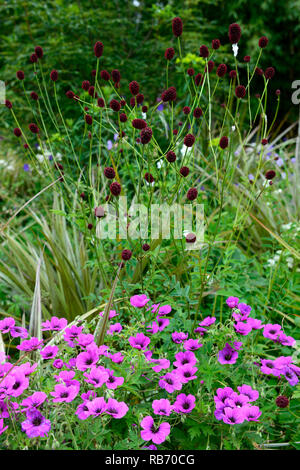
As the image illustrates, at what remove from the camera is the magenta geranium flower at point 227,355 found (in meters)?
1.25

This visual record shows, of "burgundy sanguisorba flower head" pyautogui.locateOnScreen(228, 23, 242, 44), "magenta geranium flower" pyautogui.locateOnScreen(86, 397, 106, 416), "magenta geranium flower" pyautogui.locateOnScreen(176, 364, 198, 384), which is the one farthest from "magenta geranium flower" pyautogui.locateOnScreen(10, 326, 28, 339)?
"burgundy sanguisorba flower head" pyautogui.locateOnScreen(228, 23, 242, 44)

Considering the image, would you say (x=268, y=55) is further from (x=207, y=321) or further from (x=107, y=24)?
(x=207, y=321)

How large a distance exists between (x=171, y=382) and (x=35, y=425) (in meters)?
0.39

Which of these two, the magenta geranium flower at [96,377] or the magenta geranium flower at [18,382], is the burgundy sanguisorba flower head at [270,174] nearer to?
the magenta geranium flower at [96,377]

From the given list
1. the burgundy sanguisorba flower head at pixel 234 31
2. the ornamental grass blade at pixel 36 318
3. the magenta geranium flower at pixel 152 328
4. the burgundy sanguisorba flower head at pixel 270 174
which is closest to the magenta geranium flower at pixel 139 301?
the magenta geranium flower at pixel 152 328

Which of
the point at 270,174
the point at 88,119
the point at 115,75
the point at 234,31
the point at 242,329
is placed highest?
the point at 234,31

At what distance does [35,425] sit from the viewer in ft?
3.33

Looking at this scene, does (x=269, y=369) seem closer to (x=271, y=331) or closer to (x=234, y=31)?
(x=271, y=331)

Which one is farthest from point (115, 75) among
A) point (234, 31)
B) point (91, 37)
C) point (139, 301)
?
point (91, 37)

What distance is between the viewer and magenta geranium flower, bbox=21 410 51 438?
3.22 feet

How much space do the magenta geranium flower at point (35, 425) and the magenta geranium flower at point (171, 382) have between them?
0.33 m

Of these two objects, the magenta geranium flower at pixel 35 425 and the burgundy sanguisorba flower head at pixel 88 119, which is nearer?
the magenta geranium flower at pixel 35 425

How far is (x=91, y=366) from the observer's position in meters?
1.13
